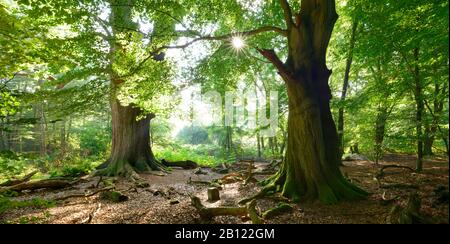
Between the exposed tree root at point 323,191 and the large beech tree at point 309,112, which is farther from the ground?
the large beech tree at point 309,112

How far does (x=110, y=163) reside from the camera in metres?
13.0

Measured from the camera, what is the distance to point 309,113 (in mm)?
6660

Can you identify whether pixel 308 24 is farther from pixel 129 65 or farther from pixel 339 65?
pixel 339 65

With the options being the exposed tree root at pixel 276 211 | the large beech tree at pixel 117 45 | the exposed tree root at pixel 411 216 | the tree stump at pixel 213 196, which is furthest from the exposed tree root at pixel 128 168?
the exposed tree root at pixel 411 216

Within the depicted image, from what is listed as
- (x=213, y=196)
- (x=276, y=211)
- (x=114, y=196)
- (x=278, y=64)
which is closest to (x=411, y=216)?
(x=276, y=211)

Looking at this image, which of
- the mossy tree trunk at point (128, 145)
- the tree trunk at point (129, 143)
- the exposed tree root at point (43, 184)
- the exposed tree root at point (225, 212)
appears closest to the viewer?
the exposed tree root at point (225, 212)

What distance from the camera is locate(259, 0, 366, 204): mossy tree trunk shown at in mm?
6551

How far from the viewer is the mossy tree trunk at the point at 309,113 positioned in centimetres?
655

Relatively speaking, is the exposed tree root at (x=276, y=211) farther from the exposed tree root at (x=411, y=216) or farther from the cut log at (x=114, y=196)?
the cut log at (x=114, y=196)

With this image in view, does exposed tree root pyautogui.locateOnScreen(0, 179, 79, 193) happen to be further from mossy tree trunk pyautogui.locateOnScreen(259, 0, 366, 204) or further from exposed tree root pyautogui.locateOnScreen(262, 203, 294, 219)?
exposed tree root pyautogui.locateOnScreen(262, 203, 294, 219)

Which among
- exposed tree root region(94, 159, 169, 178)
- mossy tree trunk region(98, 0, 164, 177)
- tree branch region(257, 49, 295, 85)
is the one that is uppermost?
tree branch region(257, 49, 295, 85)

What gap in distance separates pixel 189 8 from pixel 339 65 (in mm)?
13032

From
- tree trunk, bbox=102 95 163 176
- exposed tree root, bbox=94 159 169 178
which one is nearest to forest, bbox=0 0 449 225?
exposed tree root, bbox=94 159 169 178
